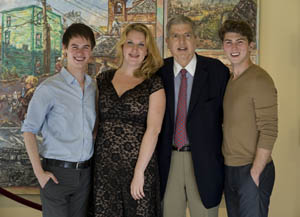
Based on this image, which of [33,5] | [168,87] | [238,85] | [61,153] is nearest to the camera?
[61,153]

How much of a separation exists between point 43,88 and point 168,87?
0.90m

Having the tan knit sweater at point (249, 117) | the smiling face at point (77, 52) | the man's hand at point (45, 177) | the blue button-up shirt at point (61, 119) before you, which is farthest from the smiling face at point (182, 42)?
the man's hand at point (45, 177)

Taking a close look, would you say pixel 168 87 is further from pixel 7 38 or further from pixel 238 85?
pixel 7 38

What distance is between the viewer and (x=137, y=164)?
2.12m

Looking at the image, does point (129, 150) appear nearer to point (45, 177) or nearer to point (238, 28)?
point (45, 177)

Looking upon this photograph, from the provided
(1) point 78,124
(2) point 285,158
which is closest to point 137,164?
(1) point 78,124

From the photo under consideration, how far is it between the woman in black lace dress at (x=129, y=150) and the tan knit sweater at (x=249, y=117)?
1.67 ft

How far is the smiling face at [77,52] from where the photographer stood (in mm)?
2158

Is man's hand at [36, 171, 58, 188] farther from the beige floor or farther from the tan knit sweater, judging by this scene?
the beige floor

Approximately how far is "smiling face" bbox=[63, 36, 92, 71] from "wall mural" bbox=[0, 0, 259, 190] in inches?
46.0

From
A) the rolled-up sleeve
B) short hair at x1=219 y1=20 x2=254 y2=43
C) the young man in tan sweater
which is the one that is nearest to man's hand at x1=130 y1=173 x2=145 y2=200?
the young man in tan sweater

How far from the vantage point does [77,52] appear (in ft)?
7.07

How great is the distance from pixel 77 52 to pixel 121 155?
2.56 ft

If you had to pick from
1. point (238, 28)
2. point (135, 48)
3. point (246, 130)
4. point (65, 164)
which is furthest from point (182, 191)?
point (238, 28)
